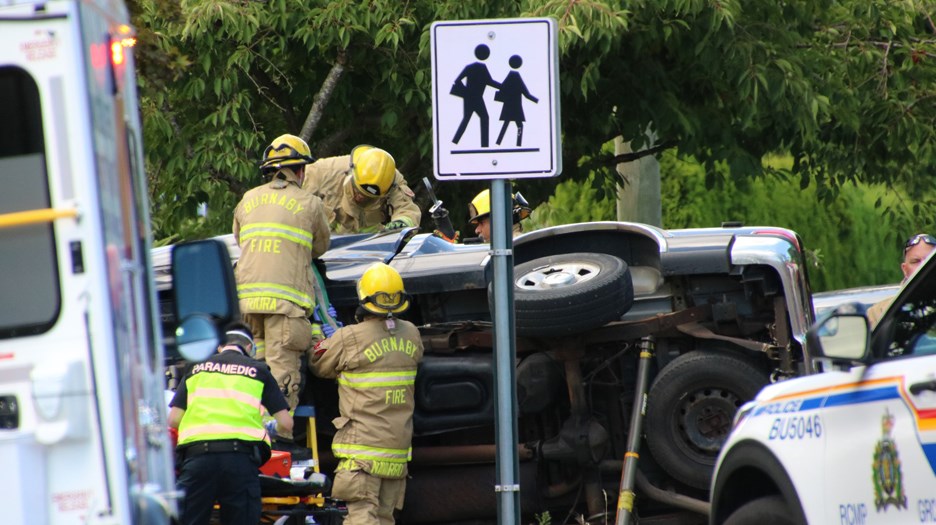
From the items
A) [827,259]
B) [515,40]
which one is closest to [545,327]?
[515,40]

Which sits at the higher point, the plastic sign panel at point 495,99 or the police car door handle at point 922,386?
the plastic sign panel at point 495,99

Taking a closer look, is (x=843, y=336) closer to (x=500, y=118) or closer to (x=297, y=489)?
(x=500, y=118)

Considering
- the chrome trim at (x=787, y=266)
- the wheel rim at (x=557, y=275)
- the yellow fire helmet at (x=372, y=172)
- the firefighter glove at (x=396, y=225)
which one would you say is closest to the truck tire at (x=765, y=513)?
the chrome trim at (x=787, y=266)

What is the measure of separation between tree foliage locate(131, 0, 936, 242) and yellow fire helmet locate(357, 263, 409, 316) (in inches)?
110

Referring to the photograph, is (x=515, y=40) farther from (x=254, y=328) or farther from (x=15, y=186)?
(x=254, y=328)

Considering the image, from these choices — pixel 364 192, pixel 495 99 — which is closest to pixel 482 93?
pixel 495 99

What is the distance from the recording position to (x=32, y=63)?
3992 millimetres

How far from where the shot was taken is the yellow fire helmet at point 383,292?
834 centimetres

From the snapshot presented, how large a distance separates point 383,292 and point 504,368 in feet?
8.34

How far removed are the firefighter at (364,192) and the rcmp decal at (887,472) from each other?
5.30 meters

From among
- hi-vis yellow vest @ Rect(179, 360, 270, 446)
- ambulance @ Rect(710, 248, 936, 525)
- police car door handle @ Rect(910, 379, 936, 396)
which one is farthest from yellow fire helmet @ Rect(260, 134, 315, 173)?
police car door handle @ Rect(910, 379, 936, 396)

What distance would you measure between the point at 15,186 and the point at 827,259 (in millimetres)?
19032

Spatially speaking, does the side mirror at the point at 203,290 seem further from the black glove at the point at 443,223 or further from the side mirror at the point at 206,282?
the black glove at the point at 443,223

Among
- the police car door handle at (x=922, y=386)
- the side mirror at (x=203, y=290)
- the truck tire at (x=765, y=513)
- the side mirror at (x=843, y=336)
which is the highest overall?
the side mirror at (x=203, y=290)
